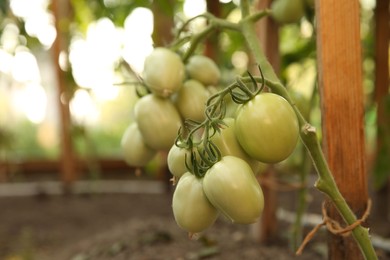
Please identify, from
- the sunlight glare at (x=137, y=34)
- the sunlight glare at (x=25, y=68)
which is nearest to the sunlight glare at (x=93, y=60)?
the sunlight glare at (x=137, y=34)

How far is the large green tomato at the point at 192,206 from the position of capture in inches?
23.6

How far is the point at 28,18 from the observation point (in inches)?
86.9

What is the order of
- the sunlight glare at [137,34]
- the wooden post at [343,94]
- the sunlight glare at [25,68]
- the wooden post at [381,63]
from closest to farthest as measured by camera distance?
the wooden post at [343,94]
the wooden post at [381,63]
the sunlight glare at [137,34]
the sunlight glare at [25,68]

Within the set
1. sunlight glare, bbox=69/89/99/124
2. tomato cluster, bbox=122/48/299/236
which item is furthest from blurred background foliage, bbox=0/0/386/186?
tomato cluster, bbox=122/48/299/236

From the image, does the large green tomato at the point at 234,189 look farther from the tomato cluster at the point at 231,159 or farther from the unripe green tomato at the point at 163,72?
the unripe green tomato at the point at 163,72

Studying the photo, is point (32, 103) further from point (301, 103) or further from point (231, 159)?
point (231, 159)

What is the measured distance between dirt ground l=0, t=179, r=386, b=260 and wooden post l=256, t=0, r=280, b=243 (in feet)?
0.10

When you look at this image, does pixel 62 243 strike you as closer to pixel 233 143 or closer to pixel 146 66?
pixel 146 66

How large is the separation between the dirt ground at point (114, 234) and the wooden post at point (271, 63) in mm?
30

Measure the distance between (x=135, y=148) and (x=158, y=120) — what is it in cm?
9

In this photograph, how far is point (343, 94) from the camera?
2.31 ft

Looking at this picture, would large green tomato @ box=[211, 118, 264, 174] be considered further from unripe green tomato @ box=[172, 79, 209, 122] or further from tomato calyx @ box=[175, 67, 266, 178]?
unripe green tomato @ box=[172, 79, 209, 122]

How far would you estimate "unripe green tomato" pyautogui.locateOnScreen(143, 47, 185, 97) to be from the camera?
73 cm

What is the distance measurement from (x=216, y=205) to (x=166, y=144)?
0.19 m
